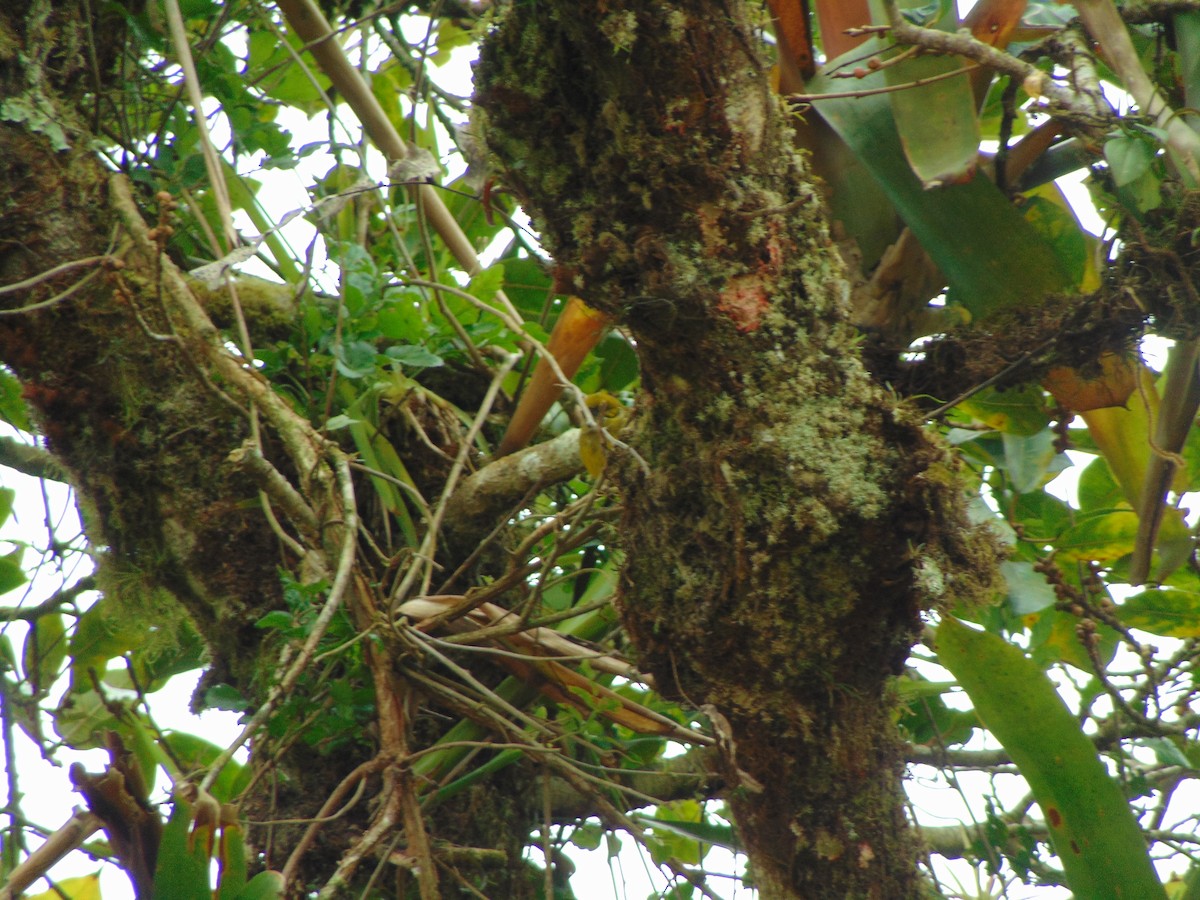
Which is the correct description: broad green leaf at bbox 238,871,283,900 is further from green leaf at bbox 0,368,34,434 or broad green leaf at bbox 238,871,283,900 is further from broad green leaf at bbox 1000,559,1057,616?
green leaf at bbox 0,368,34,434

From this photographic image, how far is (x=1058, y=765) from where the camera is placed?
0.78 metres

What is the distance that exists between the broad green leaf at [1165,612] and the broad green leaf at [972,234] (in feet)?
1.72

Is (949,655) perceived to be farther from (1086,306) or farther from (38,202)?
(38,202)

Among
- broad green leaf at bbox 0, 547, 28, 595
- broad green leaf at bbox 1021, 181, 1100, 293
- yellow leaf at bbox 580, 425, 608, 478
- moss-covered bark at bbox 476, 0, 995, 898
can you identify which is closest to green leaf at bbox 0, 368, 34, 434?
broad green leaf at bbox 0, 547, 28, 595

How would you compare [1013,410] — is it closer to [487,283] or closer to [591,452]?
[591,452]

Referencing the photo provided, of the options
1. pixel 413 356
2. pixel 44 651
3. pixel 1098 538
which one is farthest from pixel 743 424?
pixel 44 651

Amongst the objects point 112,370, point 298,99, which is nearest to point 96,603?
point 112,370

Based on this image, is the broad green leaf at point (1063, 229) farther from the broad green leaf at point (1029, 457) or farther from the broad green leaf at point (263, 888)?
the broad green leaf at point (263, 888)

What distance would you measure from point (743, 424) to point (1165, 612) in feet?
2.44

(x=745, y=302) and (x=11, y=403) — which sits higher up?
(x=11, y=403)

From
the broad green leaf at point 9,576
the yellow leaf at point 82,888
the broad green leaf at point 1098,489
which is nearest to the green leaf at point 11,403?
the broad green leaf at point 9,576

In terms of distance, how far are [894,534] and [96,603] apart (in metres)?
1.11

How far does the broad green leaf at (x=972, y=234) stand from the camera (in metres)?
0.78

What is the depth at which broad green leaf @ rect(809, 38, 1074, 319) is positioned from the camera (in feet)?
2.57
